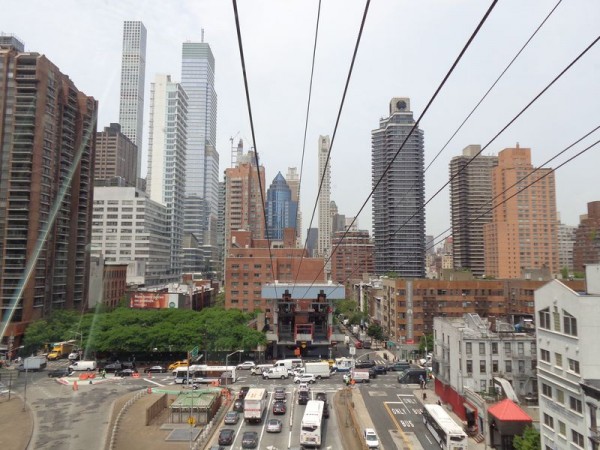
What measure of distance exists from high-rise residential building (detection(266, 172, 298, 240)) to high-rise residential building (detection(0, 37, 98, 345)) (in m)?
117

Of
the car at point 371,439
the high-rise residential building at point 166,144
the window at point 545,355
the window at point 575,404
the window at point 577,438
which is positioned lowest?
the car at point 371,439

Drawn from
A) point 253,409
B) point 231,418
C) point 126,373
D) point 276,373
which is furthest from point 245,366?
point 253,409

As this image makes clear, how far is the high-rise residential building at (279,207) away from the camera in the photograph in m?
166

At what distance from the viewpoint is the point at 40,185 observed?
3975 centimetres

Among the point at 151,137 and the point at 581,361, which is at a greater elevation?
the point at 151,137

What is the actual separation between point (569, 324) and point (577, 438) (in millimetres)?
3640

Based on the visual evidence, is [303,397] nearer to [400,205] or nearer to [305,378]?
[305,378]

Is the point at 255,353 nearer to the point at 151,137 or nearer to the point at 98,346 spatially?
the point at 98,346

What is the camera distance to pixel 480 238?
104 m

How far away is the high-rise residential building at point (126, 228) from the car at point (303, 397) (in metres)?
37.6

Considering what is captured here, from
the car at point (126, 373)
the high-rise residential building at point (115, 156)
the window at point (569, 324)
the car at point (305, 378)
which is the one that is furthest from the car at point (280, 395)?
the high-rise residential building at point (115, 156)

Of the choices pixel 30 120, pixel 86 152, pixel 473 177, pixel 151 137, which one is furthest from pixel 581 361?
pixel 151 137

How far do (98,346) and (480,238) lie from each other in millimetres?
89840

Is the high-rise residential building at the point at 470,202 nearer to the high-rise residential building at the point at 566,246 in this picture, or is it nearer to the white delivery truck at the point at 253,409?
the high-rise residential building at the point at 566,246
